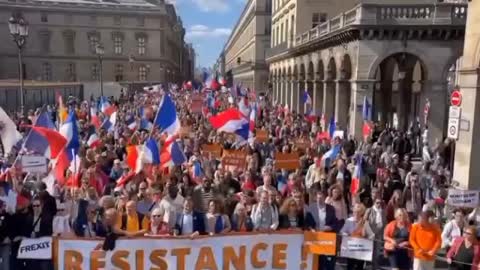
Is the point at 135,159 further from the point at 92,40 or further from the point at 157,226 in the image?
the point at 92,40

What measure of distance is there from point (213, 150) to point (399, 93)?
662 inches

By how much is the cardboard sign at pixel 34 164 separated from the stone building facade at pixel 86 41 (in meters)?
86.0

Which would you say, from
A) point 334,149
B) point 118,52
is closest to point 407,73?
point 334,149

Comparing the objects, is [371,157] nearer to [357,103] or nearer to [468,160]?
[468,160]

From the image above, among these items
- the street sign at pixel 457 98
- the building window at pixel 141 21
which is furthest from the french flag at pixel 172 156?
the building window at pixel 141 21

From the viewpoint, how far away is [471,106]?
14.4 metres

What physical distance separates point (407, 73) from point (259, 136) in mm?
13978

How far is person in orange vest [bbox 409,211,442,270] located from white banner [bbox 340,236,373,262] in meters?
0.82

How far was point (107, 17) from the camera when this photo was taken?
96188 millimetres

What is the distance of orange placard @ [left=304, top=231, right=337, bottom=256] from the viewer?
8.73 m

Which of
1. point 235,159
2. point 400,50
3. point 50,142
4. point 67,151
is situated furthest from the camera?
point 400,50

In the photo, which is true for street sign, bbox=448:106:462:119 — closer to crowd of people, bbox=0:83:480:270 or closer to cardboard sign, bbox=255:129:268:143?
crowd of people, bbox=0:83:480:270

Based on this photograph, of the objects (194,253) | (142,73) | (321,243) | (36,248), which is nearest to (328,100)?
(321,243)

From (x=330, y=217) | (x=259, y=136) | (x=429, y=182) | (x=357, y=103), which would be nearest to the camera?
(x=330, y=217)
